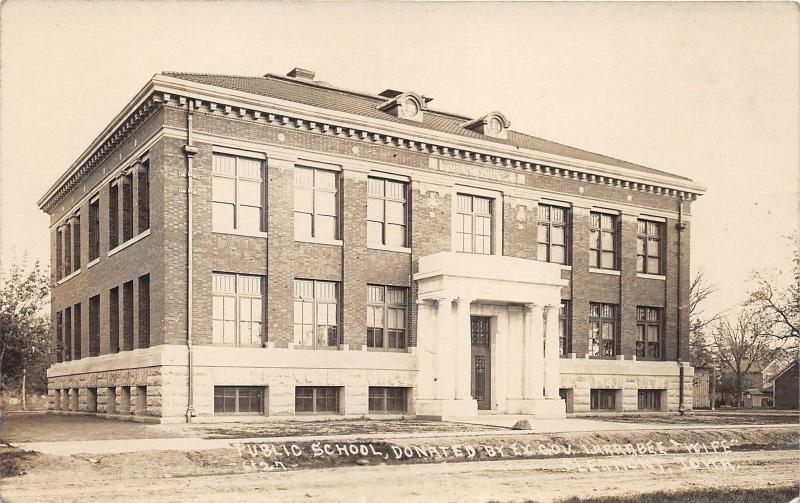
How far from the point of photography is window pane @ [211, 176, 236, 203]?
979 inches

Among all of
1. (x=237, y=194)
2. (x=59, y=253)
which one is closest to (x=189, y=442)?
(x=237, y=194)

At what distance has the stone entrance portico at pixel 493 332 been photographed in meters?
26.6

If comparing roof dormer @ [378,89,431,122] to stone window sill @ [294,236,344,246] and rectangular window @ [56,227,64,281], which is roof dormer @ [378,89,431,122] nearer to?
stone window sill @ [294,236,344,246]

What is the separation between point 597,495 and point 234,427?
9737 mm

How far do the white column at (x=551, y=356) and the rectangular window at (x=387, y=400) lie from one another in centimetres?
480

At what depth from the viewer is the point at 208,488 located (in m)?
13.1

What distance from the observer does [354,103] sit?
2992cm

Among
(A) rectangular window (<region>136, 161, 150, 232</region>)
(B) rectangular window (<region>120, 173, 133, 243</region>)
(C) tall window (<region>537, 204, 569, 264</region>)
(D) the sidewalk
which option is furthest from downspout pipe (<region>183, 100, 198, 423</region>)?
(C) tall window (<region>537, 204, 569, 264</region>)

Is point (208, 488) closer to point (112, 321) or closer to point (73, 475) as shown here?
point (73, 475)

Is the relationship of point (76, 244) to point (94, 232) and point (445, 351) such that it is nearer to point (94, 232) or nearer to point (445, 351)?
point (94, 232)

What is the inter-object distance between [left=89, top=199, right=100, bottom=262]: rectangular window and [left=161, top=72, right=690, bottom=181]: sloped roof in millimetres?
7408

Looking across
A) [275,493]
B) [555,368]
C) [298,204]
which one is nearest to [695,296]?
[555,368]

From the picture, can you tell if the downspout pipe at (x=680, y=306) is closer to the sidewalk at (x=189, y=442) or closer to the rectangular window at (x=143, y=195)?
the sidewalk at (x=189, y=442)

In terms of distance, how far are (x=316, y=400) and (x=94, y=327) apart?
9698 mm
